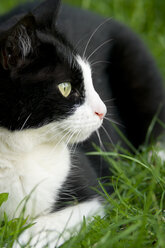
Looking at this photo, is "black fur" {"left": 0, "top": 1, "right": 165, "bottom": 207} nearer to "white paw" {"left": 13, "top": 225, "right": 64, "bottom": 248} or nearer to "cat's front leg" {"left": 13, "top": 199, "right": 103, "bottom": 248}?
"cat's front leg" {"left": 13, "top": 199, "right": 103, "bottom": 248}

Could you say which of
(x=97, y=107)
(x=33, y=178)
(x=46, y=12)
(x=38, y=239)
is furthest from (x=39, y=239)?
(x=46, y=12)

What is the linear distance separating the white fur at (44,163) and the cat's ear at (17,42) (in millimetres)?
221

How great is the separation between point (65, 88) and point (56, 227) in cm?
51

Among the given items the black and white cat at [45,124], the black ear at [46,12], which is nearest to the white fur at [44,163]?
the black and white cat at [45,124]

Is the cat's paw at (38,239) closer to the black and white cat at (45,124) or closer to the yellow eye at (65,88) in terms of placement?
the black and white cat at (45,124)

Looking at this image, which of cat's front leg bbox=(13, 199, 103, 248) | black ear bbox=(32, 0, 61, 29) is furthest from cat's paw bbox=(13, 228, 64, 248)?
black ear bbox=(32, 0, 61, 29)

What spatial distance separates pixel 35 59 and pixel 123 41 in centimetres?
105

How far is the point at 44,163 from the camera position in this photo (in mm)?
1469

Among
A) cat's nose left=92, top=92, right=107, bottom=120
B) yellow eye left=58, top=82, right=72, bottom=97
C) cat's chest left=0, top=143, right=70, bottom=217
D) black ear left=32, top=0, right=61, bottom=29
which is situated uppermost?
black ear left=32, top=0, right=61, bottom=29

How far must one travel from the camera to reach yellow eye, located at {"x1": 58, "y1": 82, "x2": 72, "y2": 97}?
134cm

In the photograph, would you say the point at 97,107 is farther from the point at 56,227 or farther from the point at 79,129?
the point at 56,227

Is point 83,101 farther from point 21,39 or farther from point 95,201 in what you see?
point 95,201

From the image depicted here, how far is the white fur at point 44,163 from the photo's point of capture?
53.2 inches

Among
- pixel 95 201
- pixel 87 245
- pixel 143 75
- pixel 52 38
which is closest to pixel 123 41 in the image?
pixel 143 75
